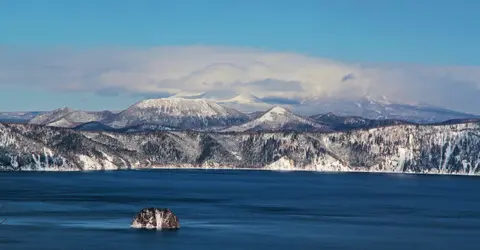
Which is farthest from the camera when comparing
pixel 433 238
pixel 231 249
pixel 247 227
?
pixel 247 227

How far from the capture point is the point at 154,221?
162125mm

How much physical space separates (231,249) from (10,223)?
47.6 metres

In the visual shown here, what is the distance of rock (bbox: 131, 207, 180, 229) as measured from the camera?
162 m

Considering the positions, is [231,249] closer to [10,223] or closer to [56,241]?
[56,241]

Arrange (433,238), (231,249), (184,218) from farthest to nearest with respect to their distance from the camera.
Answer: (184,218) → (433,238) → (231,249)

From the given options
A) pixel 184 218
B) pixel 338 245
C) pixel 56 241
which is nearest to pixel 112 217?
pixel 184 218

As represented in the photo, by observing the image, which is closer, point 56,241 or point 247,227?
point 56,241

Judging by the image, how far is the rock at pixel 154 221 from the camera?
16188cm

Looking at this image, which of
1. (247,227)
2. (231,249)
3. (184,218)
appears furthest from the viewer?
(184,218)

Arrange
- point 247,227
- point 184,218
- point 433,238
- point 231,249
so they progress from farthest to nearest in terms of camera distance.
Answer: point 184,218 < point 247,227 < point 433,238 < point 231,249

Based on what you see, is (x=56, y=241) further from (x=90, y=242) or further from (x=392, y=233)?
(x=392, y=233)

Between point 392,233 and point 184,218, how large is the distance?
43.1m

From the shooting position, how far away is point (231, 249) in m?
141

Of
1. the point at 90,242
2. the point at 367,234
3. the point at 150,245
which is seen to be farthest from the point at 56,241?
the point at 367,234
